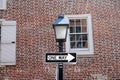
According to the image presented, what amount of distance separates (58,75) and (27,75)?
466 centimetres

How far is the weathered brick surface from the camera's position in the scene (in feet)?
29.2

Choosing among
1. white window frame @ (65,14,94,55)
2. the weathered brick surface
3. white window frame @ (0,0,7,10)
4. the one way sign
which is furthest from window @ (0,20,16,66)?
the one way sign

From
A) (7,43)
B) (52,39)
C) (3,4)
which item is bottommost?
(7,43)

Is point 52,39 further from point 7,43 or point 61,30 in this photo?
point 61,30

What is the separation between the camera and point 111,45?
9.13 metres

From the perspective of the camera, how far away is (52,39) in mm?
9141

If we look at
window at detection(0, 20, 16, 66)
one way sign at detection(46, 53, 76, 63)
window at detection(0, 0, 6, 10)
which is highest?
window at detection(0, 0, 6, 10)

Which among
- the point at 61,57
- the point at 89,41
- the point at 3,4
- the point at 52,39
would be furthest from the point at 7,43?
the point at 61,57

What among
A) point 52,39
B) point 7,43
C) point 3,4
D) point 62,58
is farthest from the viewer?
point 3,4

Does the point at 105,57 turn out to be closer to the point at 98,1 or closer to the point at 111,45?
the point at 111,45

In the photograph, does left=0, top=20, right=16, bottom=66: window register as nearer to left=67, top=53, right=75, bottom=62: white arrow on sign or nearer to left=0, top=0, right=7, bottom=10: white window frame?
left=0, top=0, right=7, bottom=10: white window frame

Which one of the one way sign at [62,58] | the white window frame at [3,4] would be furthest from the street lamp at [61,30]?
the white window frame at [3,4]

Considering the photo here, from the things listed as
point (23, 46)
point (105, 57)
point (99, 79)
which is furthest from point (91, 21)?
point (23, 46)

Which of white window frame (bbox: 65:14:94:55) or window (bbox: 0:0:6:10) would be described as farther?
window (bbox: 0:0:6:10)
